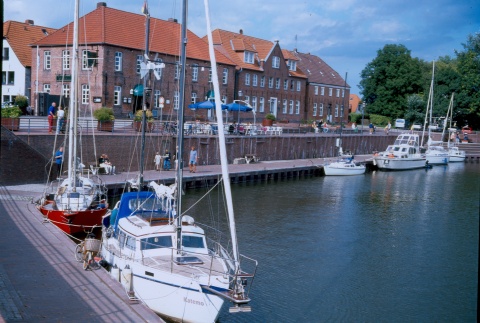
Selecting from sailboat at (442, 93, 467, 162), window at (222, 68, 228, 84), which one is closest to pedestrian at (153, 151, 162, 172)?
window at (222, 68, 228, 84)

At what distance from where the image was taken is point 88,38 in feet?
165

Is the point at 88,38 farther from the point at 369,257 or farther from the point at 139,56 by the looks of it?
the point at 369,257

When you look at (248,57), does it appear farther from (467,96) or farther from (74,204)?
(74,204)

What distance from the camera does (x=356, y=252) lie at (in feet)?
80.1

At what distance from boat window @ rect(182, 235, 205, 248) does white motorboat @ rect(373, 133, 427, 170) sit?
46.4 metres

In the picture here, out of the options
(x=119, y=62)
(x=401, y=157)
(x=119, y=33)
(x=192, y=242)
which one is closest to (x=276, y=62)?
(x=401, y=157)

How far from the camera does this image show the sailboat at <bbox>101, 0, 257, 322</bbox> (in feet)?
44.8

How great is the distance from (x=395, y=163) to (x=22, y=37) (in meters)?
43.3

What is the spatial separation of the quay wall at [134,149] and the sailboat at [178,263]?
10.3 m

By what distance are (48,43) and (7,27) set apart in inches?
434

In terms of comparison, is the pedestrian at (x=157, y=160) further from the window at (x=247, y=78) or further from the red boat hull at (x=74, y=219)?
the window at (x=247, y=78)

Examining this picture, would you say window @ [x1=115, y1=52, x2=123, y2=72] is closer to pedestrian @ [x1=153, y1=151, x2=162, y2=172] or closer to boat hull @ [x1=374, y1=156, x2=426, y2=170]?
pedestrian @ [x1=153, y1=151, x2=162, y2=172]

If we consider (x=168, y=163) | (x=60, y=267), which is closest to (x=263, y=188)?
(x=168, y=163)

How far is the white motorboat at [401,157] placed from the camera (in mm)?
59562
